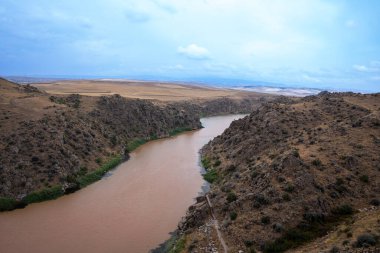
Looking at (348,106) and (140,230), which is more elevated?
(348,106)

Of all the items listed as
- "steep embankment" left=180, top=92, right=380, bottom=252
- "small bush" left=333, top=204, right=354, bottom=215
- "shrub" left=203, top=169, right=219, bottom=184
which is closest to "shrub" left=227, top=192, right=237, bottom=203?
"steep embankment" left=180, top=92, right=380, bottom=252

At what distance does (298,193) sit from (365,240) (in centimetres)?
801

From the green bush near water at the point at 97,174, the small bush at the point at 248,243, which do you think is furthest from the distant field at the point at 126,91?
the small bush at the point at 248,243

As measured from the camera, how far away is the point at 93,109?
6303 cm

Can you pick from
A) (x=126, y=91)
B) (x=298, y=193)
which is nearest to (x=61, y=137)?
(x=298, y=193)

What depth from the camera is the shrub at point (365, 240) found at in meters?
18.1

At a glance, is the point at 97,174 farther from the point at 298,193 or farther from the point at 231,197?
the point at 298,193

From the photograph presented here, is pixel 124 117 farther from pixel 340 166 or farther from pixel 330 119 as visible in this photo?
pixel 340 166

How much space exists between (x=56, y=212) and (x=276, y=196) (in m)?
18.3

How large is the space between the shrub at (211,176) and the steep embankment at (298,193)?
23 mm

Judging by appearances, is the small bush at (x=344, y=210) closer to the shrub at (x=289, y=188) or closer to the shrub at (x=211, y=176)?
the shrub at (x=289, y=188)

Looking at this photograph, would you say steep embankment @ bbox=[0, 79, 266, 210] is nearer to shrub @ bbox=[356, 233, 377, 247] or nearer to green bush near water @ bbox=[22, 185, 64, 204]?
green bush near water @ bbox=[22, 185, 64, 204]

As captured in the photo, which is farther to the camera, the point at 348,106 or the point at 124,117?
the point at 124,117

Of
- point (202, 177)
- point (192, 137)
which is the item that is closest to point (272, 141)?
point (202, 177)
